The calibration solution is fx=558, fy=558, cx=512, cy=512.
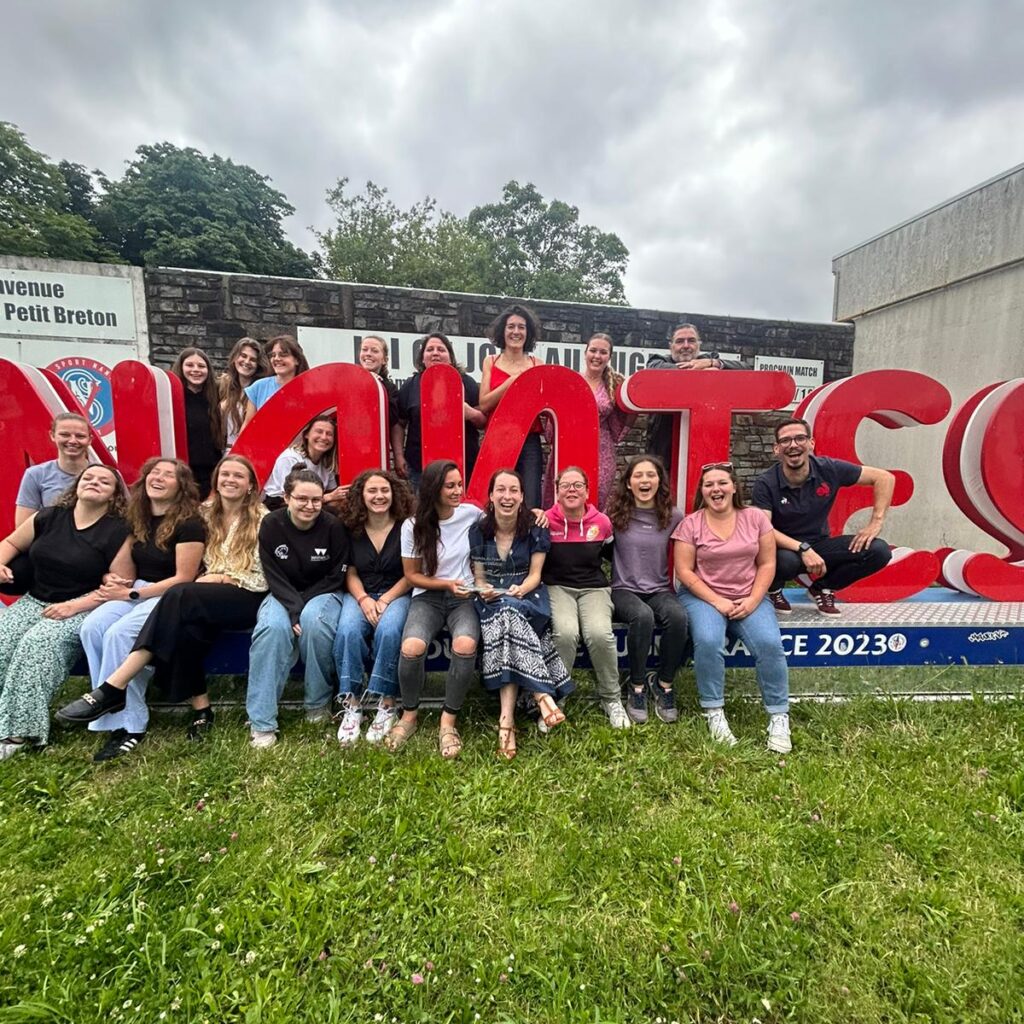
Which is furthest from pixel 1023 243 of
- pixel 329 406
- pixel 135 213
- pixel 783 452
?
pixel 135 213

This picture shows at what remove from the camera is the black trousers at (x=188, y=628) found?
125 inches

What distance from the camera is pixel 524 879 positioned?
229 centimetres

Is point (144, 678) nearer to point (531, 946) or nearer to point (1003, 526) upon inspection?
point (531, 946)

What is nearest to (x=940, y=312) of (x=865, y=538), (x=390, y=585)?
(x=865, y=538)

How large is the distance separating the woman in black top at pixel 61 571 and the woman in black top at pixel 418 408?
1.93 m

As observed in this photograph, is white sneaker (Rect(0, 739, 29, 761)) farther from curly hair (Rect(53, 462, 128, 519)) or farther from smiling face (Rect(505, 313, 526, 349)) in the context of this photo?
smiling face (Rect(505, 313, 526, 349))

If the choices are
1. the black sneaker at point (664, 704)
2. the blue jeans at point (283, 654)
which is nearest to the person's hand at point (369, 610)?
the blue jeans at point (283, 654)

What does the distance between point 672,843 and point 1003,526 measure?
359 cm

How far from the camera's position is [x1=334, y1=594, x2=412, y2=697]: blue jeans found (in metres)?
3.39

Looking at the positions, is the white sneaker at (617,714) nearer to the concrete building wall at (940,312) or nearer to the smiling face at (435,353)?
the smiling face at (435,353)

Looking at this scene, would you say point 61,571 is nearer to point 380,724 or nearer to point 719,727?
point 380,724

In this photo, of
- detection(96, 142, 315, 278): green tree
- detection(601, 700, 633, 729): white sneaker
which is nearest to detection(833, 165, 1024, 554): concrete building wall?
detection(601, 700, 633, 729): white sneaker

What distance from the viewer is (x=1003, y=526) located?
4.09 meters

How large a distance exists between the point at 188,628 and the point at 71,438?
5.11 feet
